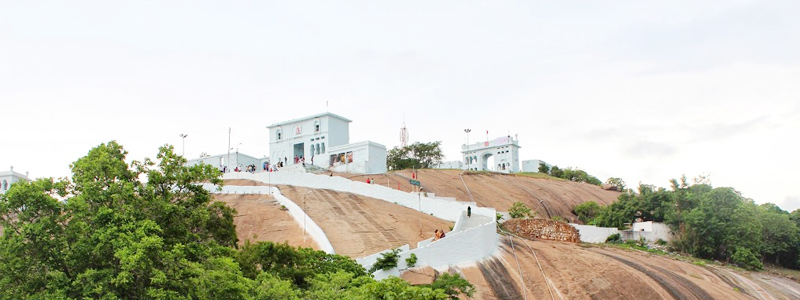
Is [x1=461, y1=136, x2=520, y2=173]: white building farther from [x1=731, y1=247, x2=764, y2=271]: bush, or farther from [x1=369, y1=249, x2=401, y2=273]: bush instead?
[x1=369, y1=249, x2=401, y2=273]: bush

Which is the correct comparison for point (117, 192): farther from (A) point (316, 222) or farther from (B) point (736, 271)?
(B) point (736, 271)

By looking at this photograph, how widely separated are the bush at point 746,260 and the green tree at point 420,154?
47.8 metres

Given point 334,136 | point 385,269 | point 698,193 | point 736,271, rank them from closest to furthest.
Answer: point 385,269 → point 736,271 → point 698,193 → point 334,136

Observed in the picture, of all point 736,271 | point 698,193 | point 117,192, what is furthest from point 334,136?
point 117,192

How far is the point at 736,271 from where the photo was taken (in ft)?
143

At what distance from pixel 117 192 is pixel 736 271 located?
38.6 m

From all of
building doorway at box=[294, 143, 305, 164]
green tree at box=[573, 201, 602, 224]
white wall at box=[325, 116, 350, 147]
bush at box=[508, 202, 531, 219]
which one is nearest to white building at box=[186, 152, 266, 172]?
building doorway at box=[294, 143, 305, 164]

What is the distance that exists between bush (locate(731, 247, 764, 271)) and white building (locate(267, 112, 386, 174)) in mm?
29631

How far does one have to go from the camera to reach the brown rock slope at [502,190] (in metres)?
60.5

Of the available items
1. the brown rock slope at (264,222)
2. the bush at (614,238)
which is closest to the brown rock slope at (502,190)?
the bush at (614,238)

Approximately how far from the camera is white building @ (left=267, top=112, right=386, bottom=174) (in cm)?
6094

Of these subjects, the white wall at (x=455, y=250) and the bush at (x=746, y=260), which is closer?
the white wall at (x=455, y=250)

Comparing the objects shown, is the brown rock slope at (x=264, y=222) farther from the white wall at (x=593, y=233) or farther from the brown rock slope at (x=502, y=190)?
the white wall at (x=593, y=233)

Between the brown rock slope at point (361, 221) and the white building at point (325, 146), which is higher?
the white building at point (325, 146)
